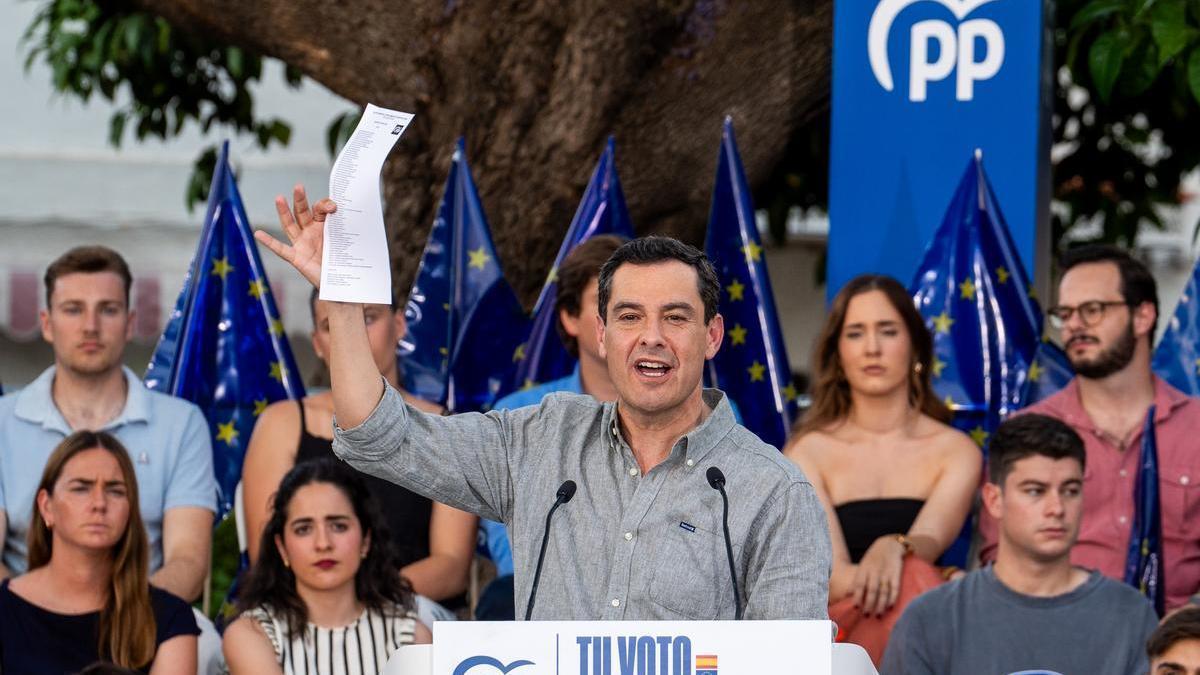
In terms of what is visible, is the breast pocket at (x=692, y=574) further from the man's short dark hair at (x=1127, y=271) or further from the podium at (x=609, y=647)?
the man's short dark hair at (x=1127, y=271)

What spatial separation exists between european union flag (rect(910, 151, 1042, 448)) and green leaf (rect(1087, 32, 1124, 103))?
0.45 metres

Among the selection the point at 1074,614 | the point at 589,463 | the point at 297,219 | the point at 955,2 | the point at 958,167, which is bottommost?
the point at 1074,614

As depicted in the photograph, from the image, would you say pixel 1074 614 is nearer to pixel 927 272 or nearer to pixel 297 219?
pixel 927 272

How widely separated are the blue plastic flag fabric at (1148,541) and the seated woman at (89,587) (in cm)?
249

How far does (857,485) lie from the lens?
17.7 feet

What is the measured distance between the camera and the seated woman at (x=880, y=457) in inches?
201

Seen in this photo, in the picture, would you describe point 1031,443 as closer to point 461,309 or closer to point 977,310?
point 977,310

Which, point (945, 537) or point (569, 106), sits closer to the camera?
point (945, 537)

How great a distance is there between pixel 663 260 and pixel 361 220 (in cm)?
52

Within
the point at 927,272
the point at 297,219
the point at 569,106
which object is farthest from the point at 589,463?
the point at 569,106

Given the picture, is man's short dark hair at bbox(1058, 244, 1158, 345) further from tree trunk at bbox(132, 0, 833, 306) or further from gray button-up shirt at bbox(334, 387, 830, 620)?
gray button-up shirt at bbox(334, 387, 830, 620)

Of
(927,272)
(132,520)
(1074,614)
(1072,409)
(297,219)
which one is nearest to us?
(297,219)

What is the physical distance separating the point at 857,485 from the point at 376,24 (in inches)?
110

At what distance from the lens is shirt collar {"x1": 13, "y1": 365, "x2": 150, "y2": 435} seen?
5.72 meters
